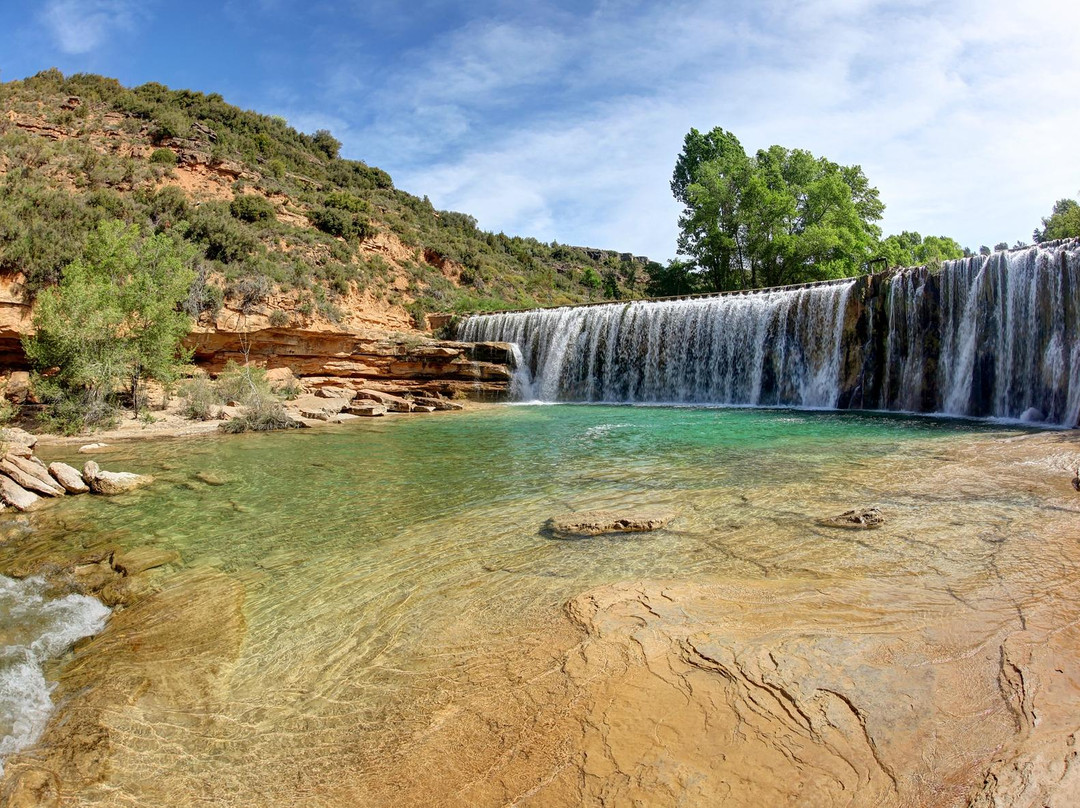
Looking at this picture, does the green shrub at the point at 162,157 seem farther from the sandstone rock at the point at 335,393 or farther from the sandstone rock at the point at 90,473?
the sandstone rock at the point at 90,473

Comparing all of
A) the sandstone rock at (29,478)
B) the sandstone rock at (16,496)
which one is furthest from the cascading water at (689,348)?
the sandstone rock at (16,496)

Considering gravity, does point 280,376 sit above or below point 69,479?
above

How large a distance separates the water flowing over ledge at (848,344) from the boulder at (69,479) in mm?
17783

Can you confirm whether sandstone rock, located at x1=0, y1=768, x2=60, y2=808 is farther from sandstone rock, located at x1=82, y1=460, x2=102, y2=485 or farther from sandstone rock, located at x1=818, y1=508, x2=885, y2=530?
sandstone rock, located at x1=82, y1=460, x2=102, y2=485

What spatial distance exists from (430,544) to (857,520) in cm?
391

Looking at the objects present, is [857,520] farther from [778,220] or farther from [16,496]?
[778,220]

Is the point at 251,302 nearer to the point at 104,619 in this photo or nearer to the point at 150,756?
the point at 104,619

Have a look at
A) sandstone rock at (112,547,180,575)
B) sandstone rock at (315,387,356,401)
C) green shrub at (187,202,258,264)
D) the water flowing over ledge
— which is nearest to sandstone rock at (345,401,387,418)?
sandstone rock at (315,387,356,401)

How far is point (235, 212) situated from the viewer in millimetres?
28328

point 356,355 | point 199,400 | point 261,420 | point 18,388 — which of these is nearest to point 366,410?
point 261,420

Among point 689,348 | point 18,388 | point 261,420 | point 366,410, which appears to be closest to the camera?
point 261,420

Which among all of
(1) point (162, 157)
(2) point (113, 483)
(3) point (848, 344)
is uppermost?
(1) point (162, 157)

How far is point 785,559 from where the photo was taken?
432 cm

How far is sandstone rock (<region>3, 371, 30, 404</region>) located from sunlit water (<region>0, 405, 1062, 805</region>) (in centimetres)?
746
